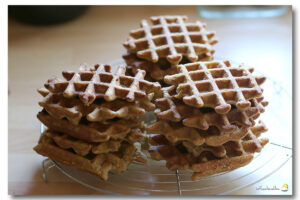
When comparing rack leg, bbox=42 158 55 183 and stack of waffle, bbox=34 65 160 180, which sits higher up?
stack of waffle, bbox=34 65 160 180

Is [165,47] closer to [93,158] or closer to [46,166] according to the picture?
[93,158]

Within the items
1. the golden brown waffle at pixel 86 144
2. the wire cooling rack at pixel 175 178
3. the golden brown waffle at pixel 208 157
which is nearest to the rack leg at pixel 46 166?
the wire cooling rack at pixel 175 178

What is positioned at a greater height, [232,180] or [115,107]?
[115,107]

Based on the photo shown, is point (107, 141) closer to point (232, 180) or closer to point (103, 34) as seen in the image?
point (232, 180)

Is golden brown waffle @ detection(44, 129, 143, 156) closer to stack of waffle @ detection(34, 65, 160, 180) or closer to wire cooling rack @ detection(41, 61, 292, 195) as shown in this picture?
stack of waffle @ detection(34, 65, 160, 180)

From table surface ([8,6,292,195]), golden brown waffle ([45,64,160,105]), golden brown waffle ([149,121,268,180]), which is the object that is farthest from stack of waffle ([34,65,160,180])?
table surface ([8,6,292,195])

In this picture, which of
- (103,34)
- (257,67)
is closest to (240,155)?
(257,67)

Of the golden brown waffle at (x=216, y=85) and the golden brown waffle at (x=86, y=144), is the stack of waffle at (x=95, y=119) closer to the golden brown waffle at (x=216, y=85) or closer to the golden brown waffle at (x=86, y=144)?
the golden brown waffle at (x=86, y=144)

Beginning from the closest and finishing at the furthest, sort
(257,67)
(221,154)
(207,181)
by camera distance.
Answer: (221,154), (207,181), (257,67)
